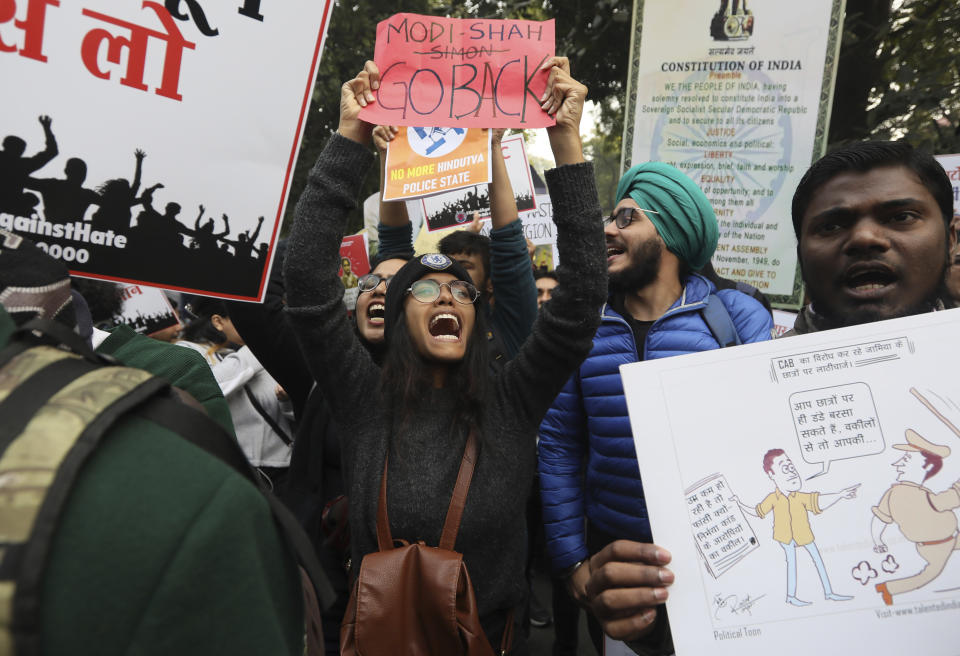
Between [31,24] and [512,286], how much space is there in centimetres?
160

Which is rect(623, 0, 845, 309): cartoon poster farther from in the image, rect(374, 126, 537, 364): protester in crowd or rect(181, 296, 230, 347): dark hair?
rect(181, 296, 230, 347): dark hair

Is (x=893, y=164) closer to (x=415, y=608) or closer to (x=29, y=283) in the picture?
(x=415, y=608)

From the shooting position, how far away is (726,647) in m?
1.14

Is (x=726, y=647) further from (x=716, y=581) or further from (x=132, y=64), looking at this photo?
(x=132, y=64)

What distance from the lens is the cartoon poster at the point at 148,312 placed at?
11.5 ft

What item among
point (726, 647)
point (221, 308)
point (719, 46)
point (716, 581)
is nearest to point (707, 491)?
point (716, 581)

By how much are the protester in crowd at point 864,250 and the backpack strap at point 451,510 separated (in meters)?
0.36

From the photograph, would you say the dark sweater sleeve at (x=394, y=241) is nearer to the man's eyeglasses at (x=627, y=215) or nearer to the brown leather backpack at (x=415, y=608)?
the man's eyeglasses at (x=627, y=215)

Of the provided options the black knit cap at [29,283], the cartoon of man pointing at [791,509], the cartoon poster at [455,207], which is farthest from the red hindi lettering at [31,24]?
the cartoon poster at [455,207]

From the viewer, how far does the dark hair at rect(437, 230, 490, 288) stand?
3307 mm

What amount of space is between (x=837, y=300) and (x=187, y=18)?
1.76m

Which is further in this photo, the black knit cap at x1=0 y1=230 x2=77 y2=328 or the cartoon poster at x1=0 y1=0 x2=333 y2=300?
the cartoon poster at x1=0 y1=0 x2=333 y2=300

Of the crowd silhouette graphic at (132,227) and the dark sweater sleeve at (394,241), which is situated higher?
the dark sweater sleeve at (394,241)

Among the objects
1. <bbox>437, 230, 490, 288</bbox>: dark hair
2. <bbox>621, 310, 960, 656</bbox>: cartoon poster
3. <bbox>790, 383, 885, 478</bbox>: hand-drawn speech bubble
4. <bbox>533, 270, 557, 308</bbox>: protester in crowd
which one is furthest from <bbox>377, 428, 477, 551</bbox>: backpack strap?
<bbox>533, 270, 557, 308</bbox>: protester in crowd
